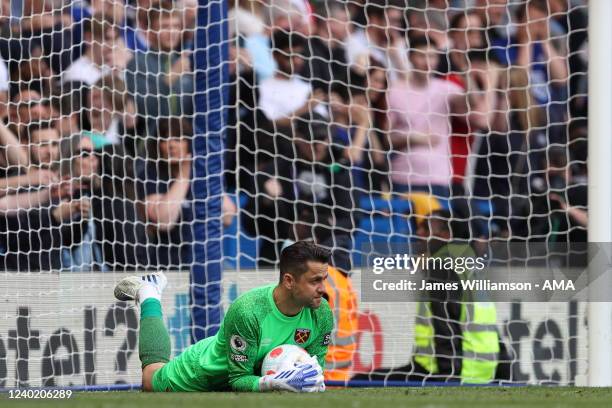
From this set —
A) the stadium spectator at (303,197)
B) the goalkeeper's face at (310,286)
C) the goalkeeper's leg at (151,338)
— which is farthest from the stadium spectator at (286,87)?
the goalkeeper's face at (310,286)

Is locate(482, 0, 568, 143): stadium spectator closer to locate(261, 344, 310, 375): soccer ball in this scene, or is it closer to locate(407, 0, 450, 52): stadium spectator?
locate(407, 0, 450, 52): stadium spectator

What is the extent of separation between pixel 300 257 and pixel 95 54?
2.61 meters

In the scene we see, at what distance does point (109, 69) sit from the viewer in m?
7.48

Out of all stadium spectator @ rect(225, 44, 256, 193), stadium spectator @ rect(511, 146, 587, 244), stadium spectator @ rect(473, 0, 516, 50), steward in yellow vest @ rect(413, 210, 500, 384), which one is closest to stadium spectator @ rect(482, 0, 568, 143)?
stadium spectator @ rect(473, 0, 516, 50)

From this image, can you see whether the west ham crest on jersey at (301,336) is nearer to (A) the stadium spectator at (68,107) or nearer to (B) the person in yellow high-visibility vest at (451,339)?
(B) the person in yellow high-visibility vest at (451,339)

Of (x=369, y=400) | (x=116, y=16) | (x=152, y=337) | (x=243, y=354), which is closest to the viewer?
(x=369, y=400)

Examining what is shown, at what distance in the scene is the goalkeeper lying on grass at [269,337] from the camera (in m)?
5.36

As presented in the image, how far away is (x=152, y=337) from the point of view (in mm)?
6211

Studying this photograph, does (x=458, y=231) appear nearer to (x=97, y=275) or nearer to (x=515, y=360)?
(x=515, y=360)

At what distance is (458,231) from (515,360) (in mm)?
935

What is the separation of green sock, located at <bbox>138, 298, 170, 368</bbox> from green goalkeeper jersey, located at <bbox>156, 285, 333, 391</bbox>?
0.23 metres

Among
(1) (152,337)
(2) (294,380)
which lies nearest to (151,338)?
(1) (152,337)

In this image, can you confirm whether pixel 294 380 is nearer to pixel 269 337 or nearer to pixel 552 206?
pixel 269 337

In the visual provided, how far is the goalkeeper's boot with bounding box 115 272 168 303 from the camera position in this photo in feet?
20.9
